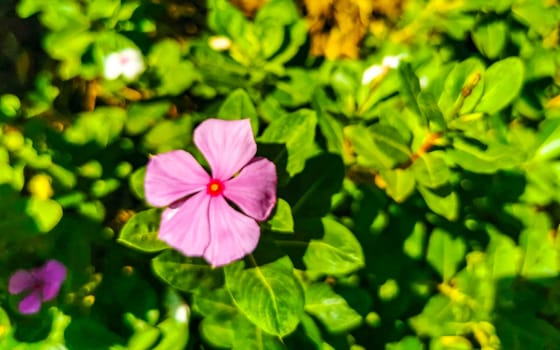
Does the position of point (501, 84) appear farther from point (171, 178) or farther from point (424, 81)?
point (171, 178)

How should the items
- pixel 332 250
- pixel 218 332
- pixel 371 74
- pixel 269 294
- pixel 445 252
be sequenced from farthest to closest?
pixel 371 74 → pixel 445 252 → pixel 218 332 → pixel 332 250 → pixel 269 294

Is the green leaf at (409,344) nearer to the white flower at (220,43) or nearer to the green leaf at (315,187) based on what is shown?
the green leaf at (315,187)

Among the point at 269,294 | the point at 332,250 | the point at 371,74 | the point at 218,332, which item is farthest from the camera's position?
Result: the point at 371,74


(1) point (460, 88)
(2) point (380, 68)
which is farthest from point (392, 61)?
(1) point (460, 88)

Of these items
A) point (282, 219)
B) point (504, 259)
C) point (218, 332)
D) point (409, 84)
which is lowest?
point (218, 332)

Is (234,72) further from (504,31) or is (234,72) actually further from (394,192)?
(504,31)

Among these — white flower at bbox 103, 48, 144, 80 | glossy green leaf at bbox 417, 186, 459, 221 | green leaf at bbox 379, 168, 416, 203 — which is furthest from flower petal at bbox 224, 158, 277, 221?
white flower at bbox 103, 48, 144, 80

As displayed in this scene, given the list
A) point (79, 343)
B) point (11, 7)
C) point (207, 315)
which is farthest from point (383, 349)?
point (11, 7)
